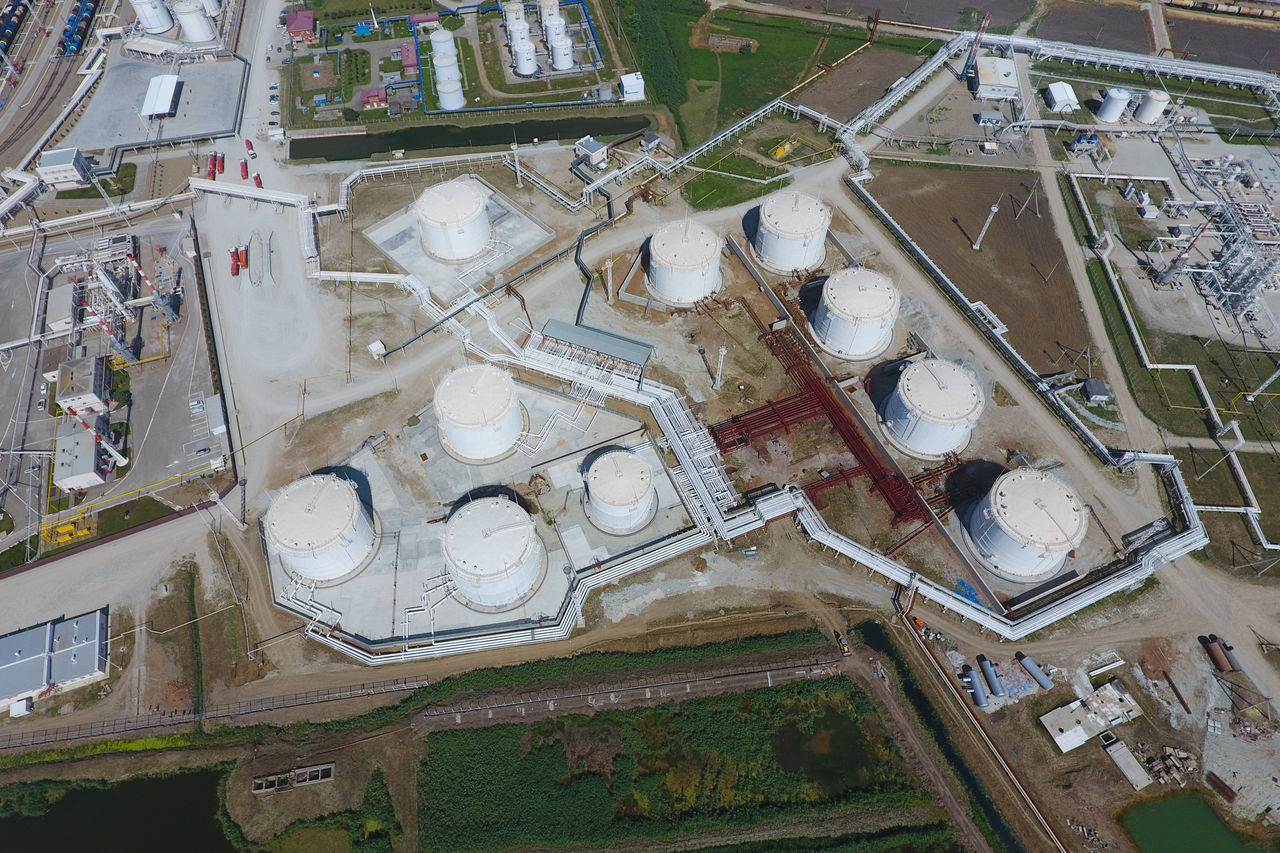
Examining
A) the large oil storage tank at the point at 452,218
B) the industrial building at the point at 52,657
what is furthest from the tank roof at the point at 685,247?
the industrial building at the point at 52,657

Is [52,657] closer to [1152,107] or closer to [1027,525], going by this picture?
[1027,525]

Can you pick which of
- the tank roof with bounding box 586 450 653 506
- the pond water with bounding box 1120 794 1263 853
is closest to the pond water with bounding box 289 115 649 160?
the tank roof with bounding box 586 450 653 506

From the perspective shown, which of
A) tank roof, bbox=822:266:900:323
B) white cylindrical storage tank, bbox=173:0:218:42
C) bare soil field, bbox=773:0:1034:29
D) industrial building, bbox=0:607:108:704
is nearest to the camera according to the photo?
industrial building, bbox=0:607:108:704

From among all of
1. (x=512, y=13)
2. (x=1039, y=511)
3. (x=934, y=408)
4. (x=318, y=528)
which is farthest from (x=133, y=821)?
(x=512, y=13)

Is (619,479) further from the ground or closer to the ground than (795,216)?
closer to the ground

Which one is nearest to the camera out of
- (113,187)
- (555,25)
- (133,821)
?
(133,821)

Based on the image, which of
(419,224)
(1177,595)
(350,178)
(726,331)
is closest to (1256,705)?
(1177,595)

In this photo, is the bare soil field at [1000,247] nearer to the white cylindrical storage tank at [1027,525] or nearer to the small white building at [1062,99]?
the small white building at [1062,99]

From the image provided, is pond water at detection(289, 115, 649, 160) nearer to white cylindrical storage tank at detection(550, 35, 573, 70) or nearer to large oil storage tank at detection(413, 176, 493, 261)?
white cylindrical storage tank at detection(550, 35, 573, 70)
